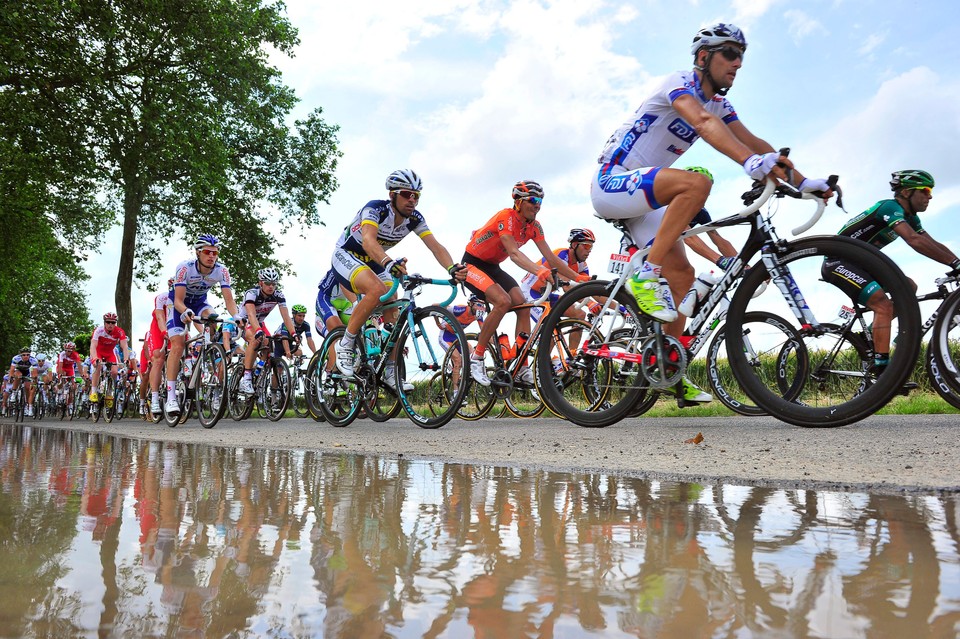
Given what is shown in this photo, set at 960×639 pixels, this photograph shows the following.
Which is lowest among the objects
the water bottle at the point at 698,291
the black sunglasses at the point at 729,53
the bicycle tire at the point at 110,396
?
the bicycle tire at the point at 110,396

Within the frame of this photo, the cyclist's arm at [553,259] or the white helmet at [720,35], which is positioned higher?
the white helmet at [720,35]

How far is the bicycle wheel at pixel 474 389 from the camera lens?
745 cm

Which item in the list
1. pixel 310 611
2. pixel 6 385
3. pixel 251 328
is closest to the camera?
pixel 310 611

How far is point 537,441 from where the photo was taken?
13.8 feet

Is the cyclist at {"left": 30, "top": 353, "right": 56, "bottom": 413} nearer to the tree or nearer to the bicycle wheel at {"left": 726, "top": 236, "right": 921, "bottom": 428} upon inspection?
the tree

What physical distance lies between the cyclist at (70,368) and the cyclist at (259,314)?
9.48m

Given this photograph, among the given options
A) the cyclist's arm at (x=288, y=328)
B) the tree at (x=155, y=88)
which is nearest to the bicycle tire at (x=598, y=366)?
the cyclist's arm at (x=288, y=328)

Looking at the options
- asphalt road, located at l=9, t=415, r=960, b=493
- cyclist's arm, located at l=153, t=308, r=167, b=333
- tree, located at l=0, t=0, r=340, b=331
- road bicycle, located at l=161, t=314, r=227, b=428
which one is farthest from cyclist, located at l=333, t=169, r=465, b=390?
tree, located at l=0, t=0, r=340, b=331

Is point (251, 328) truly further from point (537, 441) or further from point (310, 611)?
point (310, 611)

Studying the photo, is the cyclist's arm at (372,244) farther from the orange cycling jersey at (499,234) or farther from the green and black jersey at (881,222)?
the green and black jersey at (881,222)

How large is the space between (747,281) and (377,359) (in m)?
3.73

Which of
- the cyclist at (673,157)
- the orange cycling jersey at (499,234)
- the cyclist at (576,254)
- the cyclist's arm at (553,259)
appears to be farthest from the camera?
the cyclist at (576,254)

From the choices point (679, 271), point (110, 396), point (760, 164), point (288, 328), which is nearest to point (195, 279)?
point (288, 328)

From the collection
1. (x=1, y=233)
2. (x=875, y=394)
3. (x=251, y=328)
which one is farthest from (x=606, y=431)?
(x=1, y=233)
